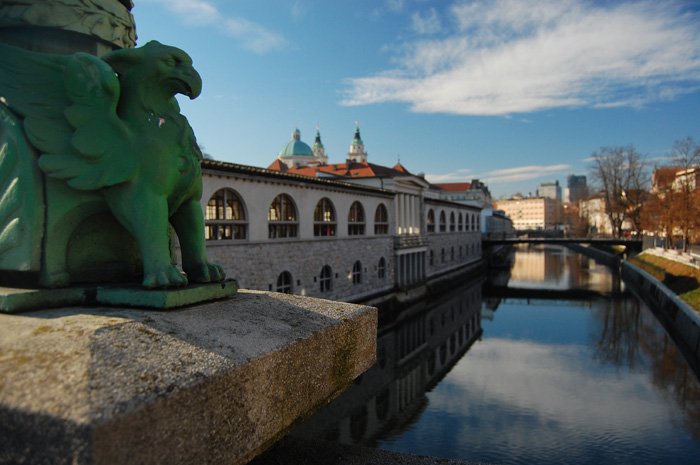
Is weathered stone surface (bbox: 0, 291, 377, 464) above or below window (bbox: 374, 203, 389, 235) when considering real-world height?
below

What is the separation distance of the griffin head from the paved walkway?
1155 inches

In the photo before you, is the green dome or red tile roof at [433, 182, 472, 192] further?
red tile roof at [433, 182, 472, 192]

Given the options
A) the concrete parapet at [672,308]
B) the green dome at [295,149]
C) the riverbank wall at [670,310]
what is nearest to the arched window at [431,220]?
the riverbank wall at [670,310]

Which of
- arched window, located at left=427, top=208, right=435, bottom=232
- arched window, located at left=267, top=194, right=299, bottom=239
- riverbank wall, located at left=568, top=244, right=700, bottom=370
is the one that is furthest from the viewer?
arched window, located at left=427, top=208, right=435, bottom=232

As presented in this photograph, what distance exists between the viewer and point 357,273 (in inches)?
982

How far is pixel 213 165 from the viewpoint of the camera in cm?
1496

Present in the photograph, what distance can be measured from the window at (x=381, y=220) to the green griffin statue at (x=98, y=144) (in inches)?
971

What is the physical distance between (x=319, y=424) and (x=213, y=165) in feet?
28.5

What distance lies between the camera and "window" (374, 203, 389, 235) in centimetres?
2762

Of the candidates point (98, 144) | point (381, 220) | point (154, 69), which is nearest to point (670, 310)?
point (381, 220)

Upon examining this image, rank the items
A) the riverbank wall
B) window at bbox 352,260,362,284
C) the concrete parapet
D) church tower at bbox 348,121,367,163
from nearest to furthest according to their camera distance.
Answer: the riverbank wall
the concrete parapet
window at bbox 352,260,362,284
church tower at bbox 348,121,367,163

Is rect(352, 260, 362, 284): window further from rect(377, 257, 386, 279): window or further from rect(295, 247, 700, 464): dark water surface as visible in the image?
rect(295, 247, 700, 464): dark water surface

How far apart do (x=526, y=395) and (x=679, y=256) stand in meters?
22.5

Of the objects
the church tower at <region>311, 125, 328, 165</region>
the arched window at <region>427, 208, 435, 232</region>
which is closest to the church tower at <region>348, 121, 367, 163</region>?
the church tower at <region>311, 125, 328, 165</region>
